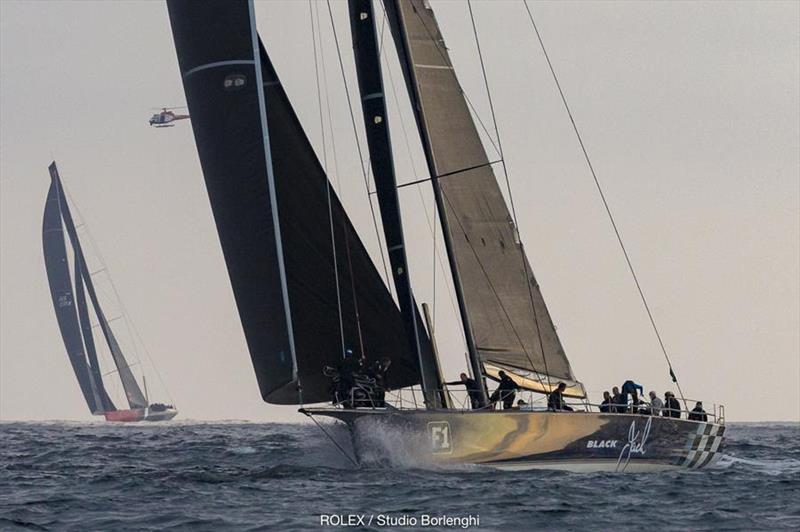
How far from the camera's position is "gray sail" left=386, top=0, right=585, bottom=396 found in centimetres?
2928

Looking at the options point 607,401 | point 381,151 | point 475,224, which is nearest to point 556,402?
point 607,401

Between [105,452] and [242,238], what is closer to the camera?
[242,238]

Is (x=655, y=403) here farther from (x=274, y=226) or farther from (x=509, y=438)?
(x=274, y=226)

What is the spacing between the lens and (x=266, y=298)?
26.7 m

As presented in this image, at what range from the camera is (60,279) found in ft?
311

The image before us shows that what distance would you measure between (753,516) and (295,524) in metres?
6.86

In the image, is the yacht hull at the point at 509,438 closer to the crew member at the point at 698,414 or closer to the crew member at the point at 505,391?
the crew member at the point at 505,391

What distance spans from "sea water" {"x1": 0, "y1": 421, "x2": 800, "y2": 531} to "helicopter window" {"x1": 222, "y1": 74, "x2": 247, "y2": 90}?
6426 mm

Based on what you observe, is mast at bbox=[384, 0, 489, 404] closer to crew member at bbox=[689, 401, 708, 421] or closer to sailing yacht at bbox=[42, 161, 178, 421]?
crew member at bbox=[689, 401, 708, 421]

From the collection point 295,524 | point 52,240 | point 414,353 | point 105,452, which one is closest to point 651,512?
point 295,524

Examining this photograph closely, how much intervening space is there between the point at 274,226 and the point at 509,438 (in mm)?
5595

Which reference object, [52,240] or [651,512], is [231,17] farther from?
[52,240]

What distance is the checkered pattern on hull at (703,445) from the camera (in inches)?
1217

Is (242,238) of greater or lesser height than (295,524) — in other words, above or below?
above
